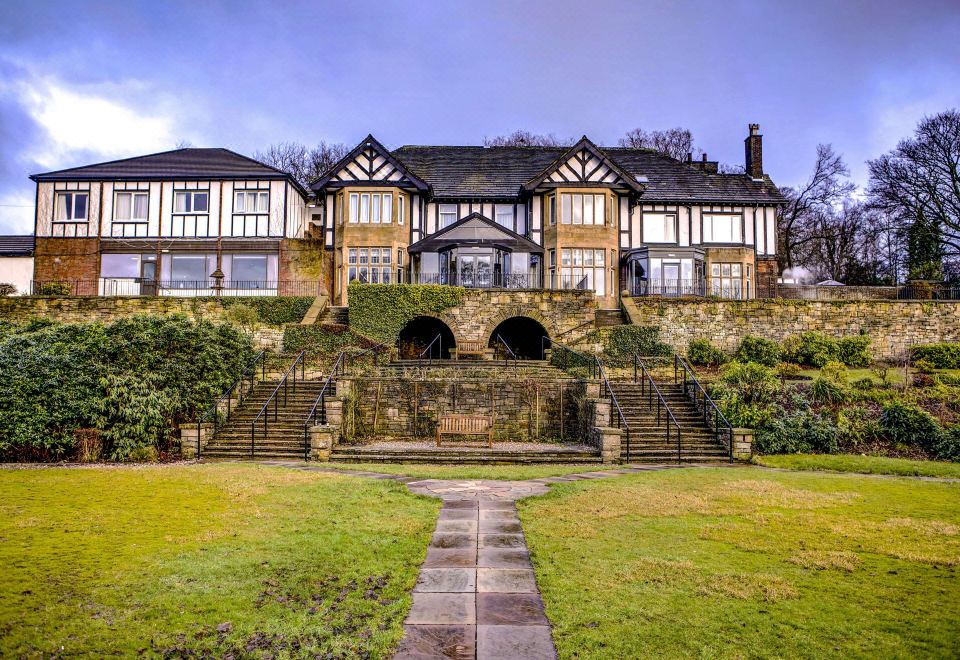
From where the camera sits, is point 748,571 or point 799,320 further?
point 799,320

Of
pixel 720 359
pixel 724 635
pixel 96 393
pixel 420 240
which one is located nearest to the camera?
pixel 724 635

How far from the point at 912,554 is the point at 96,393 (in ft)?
55.0

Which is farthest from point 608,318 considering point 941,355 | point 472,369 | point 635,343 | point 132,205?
point 132,205

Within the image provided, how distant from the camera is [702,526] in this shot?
8945mm

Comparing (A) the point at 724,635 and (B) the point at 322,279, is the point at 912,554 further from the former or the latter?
(B) the point at 322,279

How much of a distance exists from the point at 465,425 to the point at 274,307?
12.6 metres

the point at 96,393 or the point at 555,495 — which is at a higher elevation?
the point at 96,393

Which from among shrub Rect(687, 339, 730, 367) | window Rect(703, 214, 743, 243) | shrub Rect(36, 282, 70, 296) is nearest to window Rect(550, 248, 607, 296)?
window Rect(703, 214, 743, 243)

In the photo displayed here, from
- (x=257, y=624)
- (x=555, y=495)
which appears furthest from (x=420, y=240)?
(x=257, y=624)

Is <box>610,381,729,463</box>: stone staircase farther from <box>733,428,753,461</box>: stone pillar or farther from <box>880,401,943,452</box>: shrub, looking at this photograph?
<box>880,401,943,452</box>: shrub

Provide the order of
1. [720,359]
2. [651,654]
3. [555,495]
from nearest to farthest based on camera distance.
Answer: [651,654], [555,495], [720,359]

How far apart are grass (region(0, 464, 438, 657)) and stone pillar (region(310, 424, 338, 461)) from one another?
4391 millimetres

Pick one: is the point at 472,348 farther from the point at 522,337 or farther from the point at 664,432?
the point at 664,432

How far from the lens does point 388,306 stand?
26.2m
